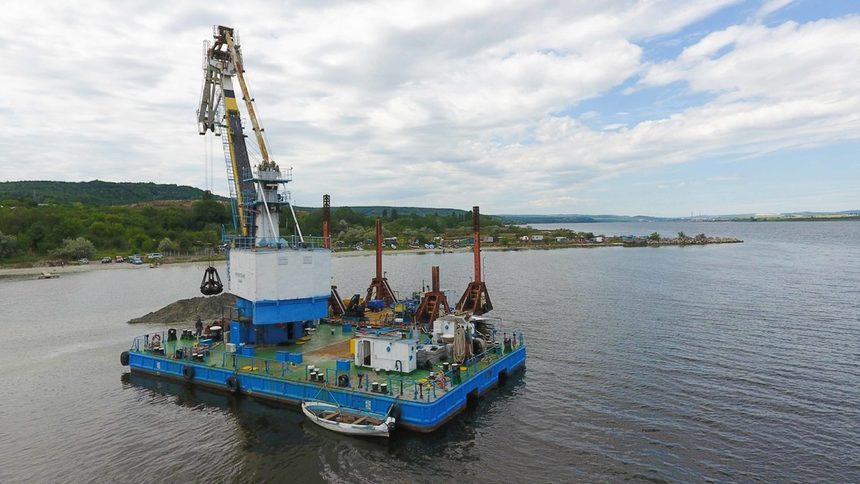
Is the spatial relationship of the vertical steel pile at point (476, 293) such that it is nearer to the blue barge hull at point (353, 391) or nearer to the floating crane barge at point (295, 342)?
the floating crane barge at point (295, 342)

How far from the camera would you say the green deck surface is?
75.6 feet

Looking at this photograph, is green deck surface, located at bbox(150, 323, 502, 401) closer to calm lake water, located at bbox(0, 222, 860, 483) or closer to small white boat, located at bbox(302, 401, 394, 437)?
small white boat, located at bbox(302, 401, 394, 437)

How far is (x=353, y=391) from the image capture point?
2217 cm

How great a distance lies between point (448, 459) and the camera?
19.9m

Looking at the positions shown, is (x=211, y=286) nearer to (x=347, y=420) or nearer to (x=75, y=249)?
(x=347, y=420)

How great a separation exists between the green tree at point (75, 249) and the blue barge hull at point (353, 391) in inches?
3887

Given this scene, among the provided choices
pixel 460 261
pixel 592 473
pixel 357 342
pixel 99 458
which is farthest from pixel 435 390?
pixel 460 261

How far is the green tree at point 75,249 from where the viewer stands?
10844 cm

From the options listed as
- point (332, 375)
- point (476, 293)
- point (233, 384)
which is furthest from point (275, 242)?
point (476, 293)

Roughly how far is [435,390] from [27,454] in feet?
57.2

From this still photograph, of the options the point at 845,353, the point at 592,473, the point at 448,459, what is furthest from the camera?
the point at 845,353

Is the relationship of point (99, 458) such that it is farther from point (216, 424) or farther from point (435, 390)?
point (435, 390)

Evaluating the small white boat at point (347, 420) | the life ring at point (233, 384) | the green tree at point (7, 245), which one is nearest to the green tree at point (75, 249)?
the green tree at point (7, 245)

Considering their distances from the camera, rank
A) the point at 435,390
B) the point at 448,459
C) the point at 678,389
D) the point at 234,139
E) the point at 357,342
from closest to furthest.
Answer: the point at 448,459, the point at 435,390, the point at 357,342, the point at 678,389, the point at 234,139
